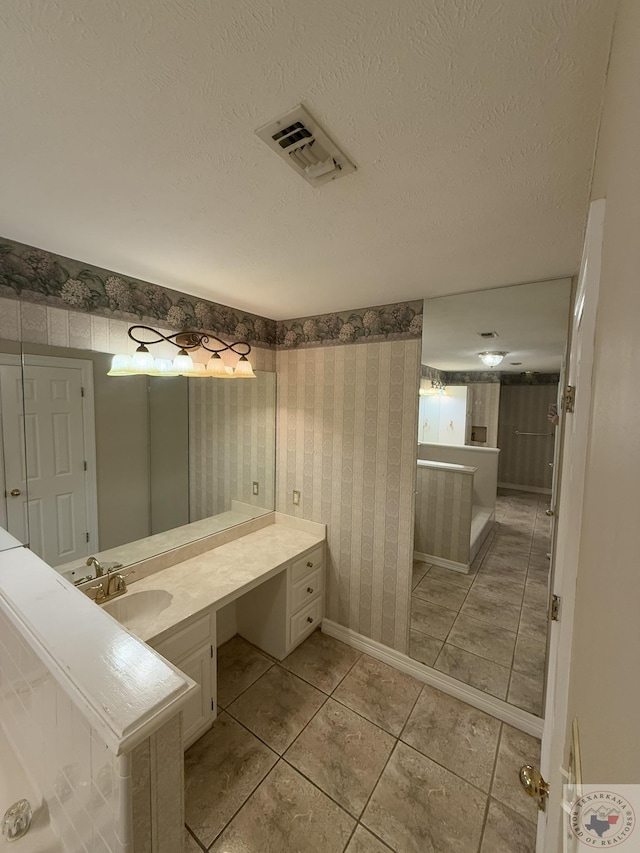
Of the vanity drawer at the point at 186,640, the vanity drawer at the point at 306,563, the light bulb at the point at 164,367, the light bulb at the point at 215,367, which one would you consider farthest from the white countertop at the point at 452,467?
the light bulb at the point at 164,367

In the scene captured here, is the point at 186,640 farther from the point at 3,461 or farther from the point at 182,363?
the point at 182,363

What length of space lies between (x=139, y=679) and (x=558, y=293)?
214 centimetres

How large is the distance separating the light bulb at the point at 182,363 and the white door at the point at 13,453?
2.13 feet

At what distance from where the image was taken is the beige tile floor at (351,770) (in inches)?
50.0

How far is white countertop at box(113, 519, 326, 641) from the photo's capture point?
59.6 inches

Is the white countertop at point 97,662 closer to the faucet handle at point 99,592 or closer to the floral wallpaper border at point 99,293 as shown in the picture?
the faucet handle at point 99,592

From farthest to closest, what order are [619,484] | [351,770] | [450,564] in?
1. [450,564]
2. [351,770]
3. [619,484]

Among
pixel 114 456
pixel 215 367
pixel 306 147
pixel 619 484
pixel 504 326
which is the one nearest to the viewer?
pixel 619 484

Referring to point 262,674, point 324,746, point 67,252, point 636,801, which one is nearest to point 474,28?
point 636,801

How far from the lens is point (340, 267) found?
153 centimetres

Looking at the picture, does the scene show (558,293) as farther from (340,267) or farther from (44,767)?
(44,767)

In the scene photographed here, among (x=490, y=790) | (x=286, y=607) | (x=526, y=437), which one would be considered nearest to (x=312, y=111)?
(x=526, y=437)

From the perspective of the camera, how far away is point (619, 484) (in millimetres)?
339

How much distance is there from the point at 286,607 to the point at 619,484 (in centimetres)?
216
